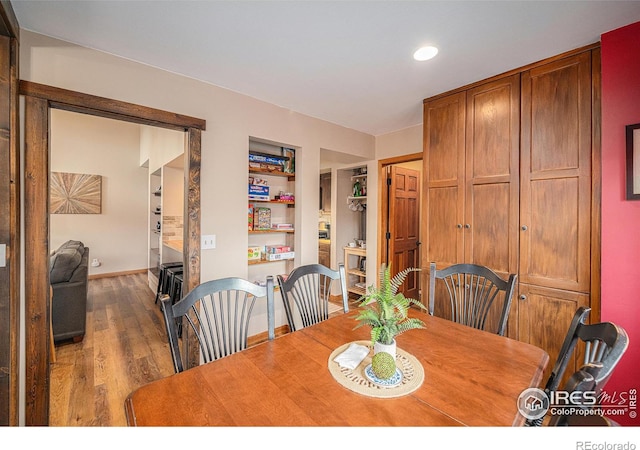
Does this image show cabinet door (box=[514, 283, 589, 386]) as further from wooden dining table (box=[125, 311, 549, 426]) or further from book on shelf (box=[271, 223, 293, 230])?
book on shelf (box=[271, 223, 293, 230])

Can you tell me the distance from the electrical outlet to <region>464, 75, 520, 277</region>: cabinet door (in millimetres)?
2260

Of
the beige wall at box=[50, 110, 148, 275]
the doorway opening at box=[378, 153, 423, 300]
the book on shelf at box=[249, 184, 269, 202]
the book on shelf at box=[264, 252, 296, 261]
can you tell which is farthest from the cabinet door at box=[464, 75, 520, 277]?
the beige wall at box=[50, 110, 148, 275]

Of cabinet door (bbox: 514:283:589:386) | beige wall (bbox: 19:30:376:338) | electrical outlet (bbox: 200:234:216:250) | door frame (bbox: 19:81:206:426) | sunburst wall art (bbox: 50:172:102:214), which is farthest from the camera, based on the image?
sunburst wall art (bbox: 50:172:102:214)

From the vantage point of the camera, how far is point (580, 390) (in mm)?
596

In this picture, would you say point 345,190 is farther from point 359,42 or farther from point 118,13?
point 118,13

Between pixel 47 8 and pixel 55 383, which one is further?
pixel 55 383

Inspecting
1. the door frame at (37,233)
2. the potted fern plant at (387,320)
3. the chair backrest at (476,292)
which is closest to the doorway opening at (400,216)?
the chair backrest at (476,292)

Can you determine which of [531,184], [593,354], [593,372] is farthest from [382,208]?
[593,372]

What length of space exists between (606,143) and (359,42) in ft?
5.51

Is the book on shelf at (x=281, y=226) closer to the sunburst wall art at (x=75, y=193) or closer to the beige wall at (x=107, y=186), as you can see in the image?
the beige wall at (x=107, y=186)

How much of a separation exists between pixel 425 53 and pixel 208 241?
2261 millimetres

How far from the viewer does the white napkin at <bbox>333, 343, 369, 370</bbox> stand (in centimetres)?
112

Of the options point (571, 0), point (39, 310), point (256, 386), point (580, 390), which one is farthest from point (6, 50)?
point (571, 0)

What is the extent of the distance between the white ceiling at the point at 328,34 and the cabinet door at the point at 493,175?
0.23 metres
